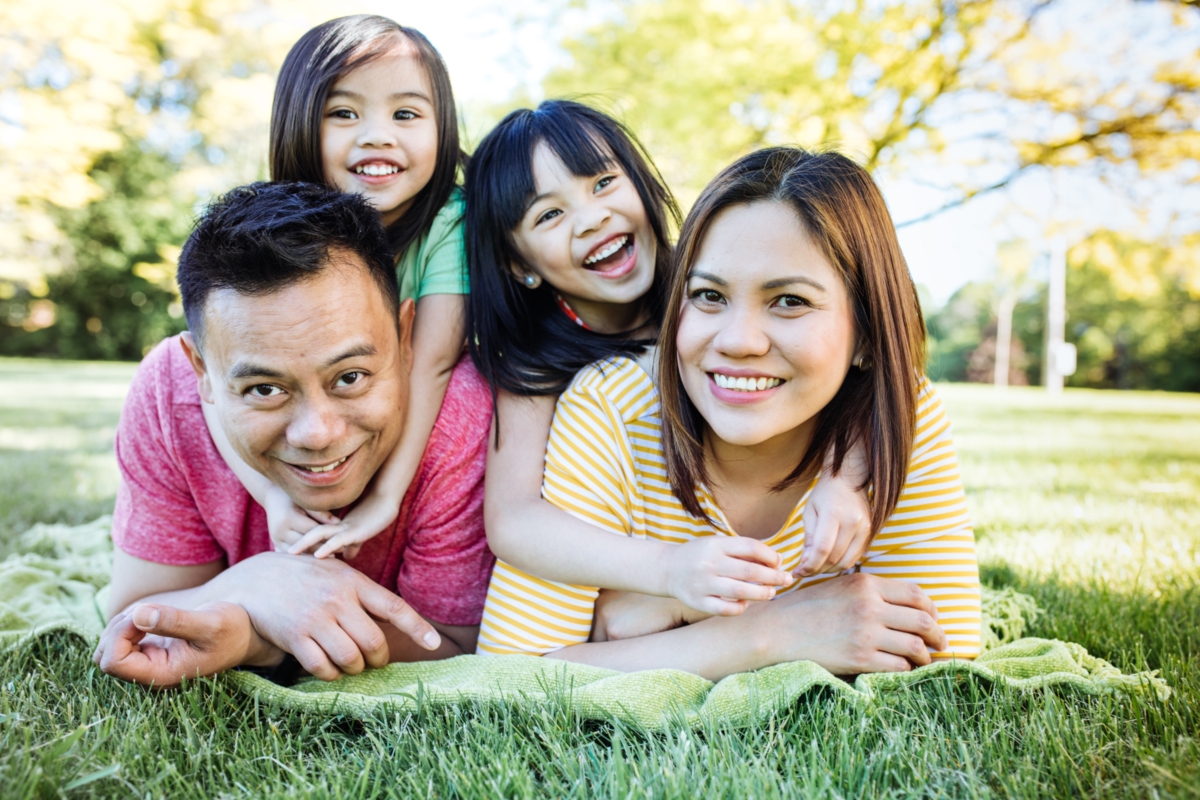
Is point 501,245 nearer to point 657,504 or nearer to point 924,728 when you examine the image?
point 657,504

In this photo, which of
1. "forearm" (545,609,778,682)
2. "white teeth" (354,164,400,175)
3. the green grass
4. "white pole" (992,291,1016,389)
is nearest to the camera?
the green grass

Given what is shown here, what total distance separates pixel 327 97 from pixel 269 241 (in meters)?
1.06

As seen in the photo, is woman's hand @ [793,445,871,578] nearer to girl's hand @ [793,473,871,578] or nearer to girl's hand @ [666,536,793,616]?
girl's hand @ [793,473,871,578]

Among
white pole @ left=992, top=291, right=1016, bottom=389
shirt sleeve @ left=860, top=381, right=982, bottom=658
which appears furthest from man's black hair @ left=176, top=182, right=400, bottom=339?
white pole @ left=992, top=291, right=1016, bottom=389

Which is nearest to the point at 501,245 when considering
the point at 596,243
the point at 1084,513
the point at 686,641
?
the point at 596,243

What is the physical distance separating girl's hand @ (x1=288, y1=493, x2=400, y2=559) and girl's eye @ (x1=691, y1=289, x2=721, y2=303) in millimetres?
1004

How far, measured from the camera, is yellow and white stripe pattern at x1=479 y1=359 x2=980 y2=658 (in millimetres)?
2281

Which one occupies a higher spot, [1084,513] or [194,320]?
[194,320]

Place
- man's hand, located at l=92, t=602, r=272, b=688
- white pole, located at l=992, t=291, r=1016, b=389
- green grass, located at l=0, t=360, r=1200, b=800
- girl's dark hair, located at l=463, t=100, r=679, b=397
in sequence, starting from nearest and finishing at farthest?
green grass, located at l=0, t=360, r=1200, b=800 → man's hand, located at l=92, t=602, r=272, b=688 → girl's dark hair, located at l=463, t=100, r=679, b=397 → white pole, located at l=992, t=291, r=1016, b=389

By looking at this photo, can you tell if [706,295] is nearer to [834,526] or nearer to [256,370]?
[834,526]

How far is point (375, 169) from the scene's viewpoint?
2887 mm

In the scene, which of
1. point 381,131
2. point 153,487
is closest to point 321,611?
point 153,487

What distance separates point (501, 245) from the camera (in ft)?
9.35

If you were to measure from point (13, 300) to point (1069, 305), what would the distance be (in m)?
38.9
